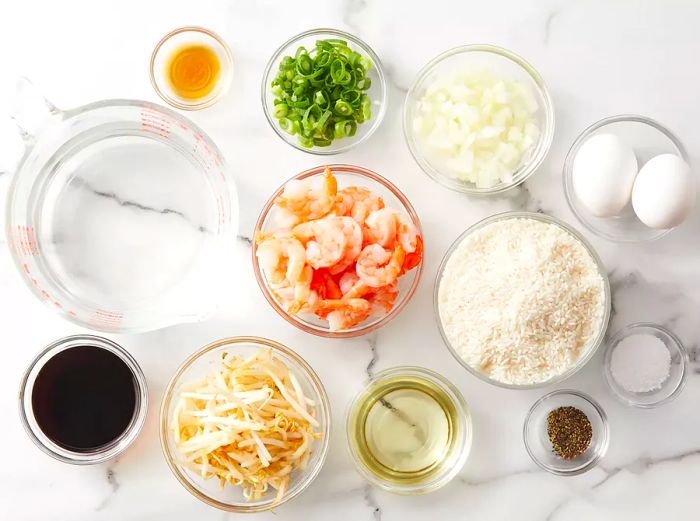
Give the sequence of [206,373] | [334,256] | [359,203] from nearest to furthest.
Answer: [334,256]
[359,203]
[206,373]

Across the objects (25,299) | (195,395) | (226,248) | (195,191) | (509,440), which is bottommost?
(509,440)

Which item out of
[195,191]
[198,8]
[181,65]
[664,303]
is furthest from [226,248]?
[664,303]

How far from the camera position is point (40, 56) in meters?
2.13

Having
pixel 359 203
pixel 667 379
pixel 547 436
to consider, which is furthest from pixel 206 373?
pixel 667 379

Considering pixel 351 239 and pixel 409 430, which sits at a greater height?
pixel 351 239

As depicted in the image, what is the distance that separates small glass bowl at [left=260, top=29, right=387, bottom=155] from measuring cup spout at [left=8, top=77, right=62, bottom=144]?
1.86 feet

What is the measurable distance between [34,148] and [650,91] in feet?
5.75

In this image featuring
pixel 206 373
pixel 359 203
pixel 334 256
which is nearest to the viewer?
pixel 334 256

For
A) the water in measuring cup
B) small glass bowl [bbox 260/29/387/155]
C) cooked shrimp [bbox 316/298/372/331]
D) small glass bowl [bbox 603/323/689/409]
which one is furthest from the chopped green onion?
small glass bowl [bbox 603/323/689/409]

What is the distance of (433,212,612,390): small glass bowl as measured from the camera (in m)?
2.03

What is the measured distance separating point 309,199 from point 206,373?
22.7 inches

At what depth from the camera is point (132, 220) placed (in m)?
2.12

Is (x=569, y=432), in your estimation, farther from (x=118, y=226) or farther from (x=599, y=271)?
(x=118, y=226)

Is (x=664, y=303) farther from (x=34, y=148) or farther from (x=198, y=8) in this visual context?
(x=34, y=148)
